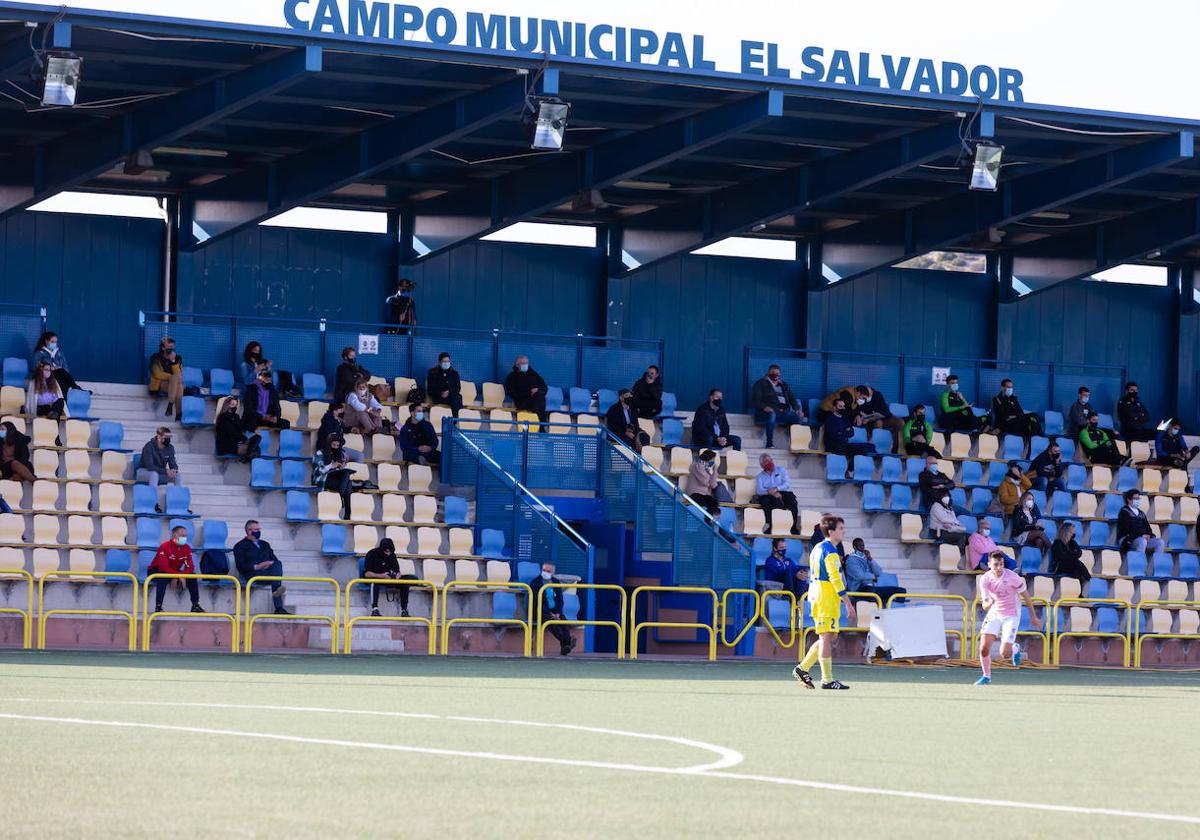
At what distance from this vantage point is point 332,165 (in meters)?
29.6

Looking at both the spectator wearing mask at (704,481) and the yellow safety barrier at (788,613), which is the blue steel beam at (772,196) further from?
the yellow safety barrier at (788,613)

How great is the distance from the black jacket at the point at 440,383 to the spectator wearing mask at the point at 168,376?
3.71 metres

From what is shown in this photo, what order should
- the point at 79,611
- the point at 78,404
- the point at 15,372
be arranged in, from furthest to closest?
the point at 15,372 < the point at 78,404 < the point at 79,611

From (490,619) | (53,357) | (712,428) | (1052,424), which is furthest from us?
(1052,424)

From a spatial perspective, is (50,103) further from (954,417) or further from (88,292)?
(954,417)

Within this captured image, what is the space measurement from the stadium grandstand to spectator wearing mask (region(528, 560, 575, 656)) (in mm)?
92

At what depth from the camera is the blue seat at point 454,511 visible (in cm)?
2756

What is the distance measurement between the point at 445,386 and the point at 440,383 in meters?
0.09

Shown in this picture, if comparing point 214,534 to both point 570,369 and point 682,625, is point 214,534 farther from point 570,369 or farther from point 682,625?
point 570,369

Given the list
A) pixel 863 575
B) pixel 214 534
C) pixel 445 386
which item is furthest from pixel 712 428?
pixel 214 534

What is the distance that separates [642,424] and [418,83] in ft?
24.1

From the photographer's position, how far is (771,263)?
3662cm

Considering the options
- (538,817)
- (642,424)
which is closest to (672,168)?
(642,424)

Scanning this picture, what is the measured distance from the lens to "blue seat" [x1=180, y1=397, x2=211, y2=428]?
1121 inches
